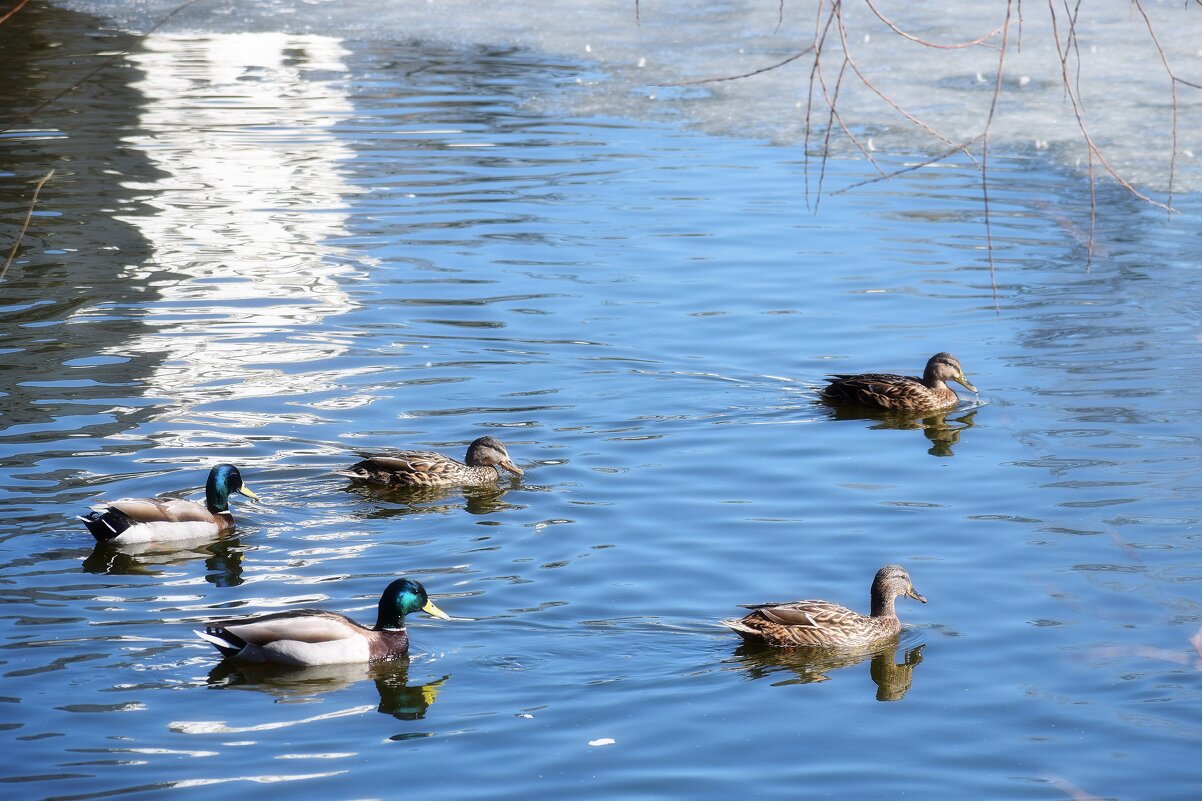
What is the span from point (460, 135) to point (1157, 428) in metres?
11.1

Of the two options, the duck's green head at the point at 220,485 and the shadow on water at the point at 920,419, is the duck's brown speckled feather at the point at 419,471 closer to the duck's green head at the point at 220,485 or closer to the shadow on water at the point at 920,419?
the duck's green head at the point at 220,485

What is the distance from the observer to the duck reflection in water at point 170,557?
827 cm

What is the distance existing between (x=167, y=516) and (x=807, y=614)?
338 cm

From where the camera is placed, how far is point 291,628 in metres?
7.09

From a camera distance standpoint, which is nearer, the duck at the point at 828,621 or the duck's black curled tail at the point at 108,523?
the duck at the point at 828,621

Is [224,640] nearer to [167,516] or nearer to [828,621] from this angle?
[167,516]

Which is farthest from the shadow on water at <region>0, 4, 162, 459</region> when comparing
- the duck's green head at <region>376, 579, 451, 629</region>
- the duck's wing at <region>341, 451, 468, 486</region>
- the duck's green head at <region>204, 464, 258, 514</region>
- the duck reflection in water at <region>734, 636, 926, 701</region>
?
the duck reflection in water at <region>734, 636, 926, 701</region>

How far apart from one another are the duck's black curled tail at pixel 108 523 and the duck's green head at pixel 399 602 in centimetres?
167

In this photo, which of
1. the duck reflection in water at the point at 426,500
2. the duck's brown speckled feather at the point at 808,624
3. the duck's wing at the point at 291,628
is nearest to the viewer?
the duck's wing at the point at 291,628

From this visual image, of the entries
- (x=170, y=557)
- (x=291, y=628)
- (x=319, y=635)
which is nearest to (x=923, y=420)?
(x=170, y=557)

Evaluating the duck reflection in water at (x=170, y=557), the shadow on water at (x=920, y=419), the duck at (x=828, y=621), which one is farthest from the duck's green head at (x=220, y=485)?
the shadow on water at (x=920, y=419)

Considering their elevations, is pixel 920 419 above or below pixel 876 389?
below

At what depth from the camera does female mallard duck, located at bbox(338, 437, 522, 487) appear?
364 inches

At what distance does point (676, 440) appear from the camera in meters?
10.2
